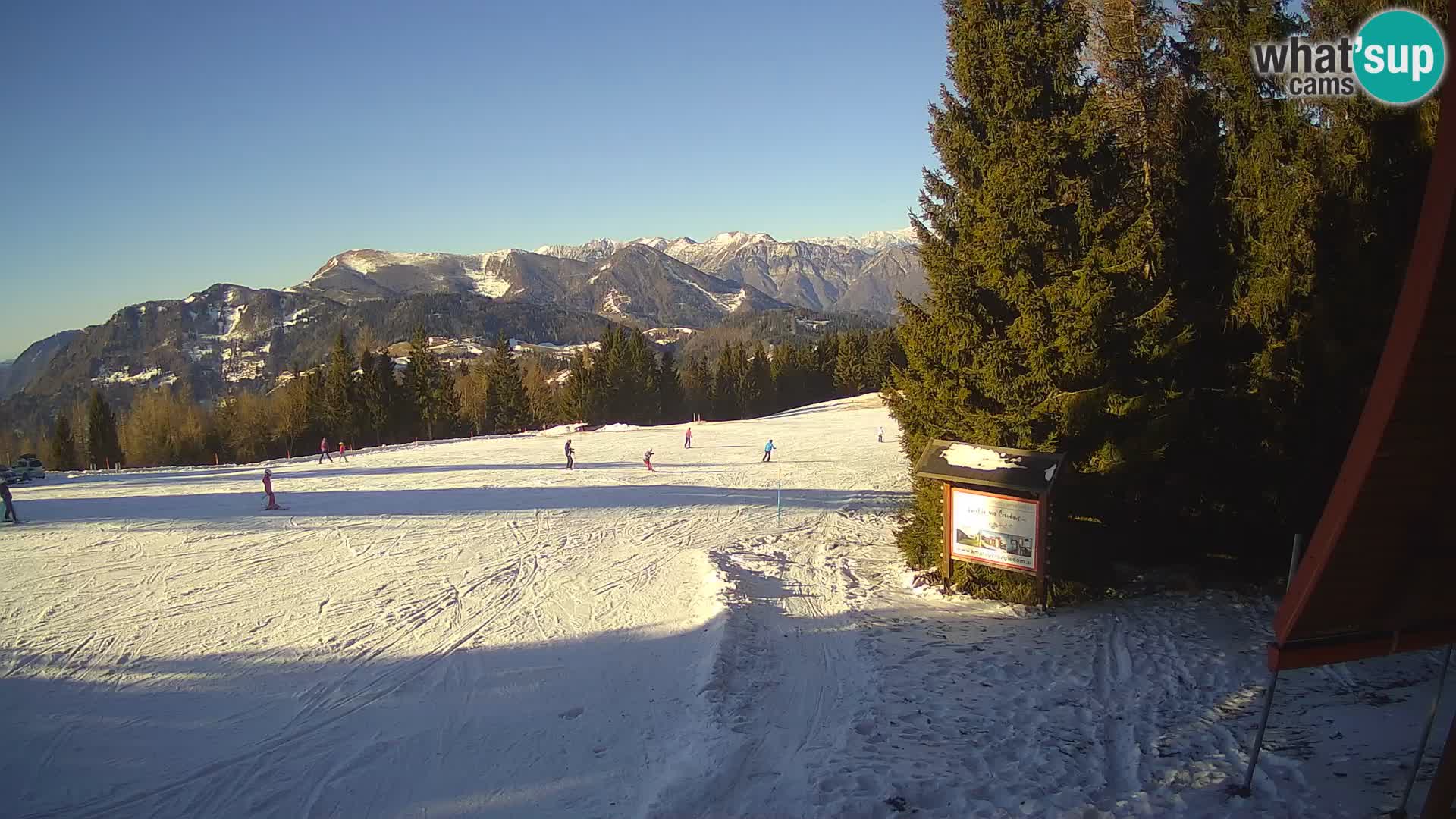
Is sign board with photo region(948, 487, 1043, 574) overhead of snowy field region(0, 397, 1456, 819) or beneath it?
overhead

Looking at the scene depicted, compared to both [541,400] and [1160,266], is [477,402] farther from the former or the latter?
[1160,266]

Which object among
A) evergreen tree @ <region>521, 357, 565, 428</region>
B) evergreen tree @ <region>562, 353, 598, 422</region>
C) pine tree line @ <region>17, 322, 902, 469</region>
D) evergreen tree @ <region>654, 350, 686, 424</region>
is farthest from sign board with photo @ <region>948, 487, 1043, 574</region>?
evergreen tree @ <region>521, 357, 565, 428</region>

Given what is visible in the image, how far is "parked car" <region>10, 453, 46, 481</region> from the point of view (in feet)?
124

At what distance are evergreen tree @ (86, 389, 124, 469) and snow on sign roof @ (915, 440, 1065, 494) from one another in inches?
3291

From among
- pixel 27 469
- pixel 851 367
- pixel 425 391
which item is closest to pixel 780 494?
pixel 27 469

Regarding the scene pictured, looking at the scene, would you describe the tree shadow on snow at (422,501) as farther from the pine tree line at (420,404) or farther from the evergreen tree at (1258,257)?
the pine tree line at (420,404)

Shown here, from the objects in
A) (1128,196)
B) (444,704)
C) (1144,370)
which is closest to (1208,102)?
(1128,196)

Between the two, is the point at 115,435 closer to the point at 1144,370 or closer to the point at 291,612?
the point at 291,612

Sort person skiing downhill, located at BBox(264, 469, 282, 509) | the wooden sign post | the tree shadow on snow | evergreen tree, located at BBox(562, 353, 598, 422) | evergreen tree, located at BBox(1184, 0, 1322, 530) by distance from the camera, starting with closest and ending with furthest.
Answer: evergreen tree, located at BBox(1184, 0, 1322, 530) → the wooden sign post → the tree shadow on snow → person skiing downhill, located at BBox(264, 469, 282, 509) → evergreen tree, located at BBox(562, 353, 598, 422)

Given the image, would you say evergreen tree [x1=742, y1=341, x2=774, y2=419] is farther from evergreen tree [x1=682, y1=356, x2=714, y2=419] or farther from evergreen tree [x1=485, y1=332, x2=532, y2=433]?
evergreen tree [x1=485, y1=332, x2=532, y2=433]

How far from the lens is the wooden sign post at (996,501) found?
12734mm

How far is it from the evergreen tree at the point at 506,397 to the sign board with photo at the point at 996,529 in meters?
69.6

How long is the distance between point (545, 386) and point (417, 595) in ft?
256

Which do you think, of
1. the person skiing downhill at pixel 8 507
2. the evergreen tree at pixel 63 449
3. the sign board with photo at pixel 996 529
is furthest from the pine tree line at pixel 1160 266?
the evergreen tree at pixel 63 449
